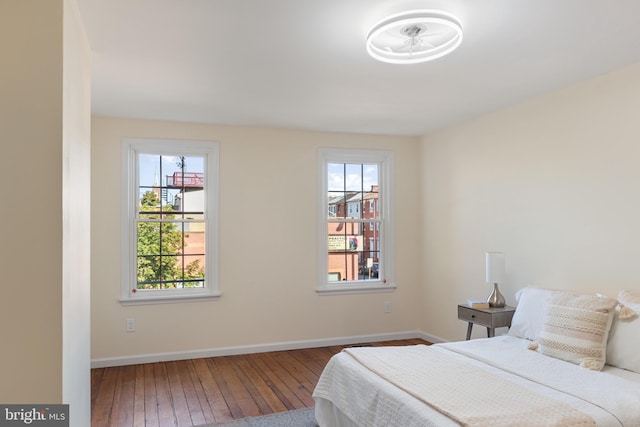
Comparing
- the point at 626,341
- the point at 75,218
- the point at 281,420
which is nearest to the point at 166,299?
the point at 281,420

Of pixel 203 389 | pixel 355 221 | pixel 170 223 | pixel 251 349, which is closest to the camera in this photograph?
pixel 203 389

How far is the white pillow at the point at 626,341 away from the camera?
106 inches

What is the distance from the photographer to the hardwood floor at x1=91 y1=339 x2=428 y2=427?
3.33 meters

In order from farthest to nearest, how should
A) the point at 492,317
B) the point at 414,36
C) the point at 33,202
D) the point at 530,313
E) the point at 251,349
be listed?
the point at 251,349 < the point at 492,317 < the point at 530,313 < the point at 414,36 < the point at 33,202

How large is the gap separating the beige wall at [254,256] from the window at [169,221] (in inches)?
3.7

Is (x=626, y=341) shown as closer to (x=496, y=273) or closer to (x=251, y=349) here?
(x=496, y=273)

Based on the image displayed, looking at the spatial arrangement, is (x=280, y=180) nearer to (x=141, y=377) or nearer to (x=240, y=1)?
(x=141, y=377)

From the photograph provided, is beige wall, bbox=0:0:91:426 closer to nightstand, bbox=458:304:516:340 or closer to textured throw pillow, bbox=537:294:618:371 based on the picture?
textured throw pillow, bbox=537:294:618:371

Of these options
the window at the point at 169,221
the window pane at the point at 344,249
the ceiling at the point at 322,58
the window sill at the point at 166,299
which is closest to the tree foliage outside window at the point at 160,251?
the window at the point at 169,221

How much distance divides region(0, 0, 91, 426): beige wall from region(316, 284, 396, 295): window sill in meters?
3.48

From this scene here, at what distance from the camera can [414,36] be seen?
2502mm

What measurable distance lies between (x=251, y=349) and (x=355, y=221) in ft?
6.15

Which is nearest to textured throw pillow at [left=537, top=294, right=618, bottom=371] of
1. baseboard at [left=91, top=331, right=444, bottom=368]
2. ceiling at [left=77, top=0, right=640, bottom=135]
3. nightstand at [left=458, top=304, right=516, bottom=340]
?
nightstand at [left=458, top=304, right=516, bottom=340]

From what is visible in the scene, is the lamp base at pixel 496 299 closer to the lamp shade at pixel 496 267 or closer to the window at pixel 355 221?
the lamp shade at pixel 496 267
